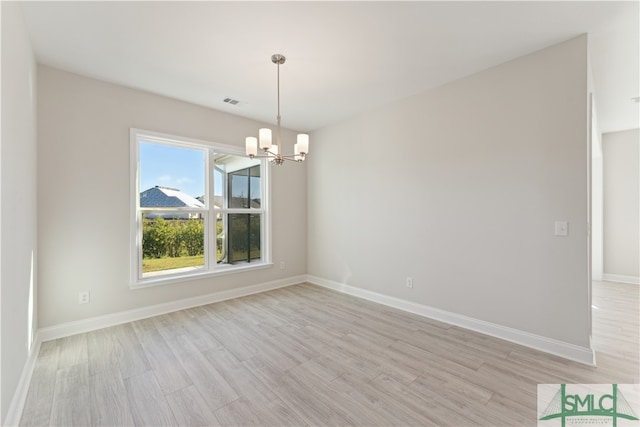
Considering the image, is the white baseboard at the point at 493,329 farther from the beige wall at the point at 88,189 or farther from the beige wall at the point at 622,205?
the beige wall at the point at 622,205

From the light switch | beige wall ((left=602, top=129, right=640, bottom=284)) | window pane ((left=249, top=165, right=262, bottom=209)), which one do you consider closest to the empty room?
the light switch

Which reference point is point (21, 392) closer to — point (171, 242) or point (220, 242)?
point (171, 242)

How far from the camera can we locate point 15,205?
6.00 ft

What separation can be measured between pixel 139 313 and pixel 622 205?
804 cm

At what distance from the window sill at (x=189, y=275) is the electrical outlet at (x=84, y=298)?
40 centimetres

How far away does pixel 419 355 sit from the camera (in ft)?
8.13

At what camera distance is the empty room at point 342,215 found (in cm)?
193

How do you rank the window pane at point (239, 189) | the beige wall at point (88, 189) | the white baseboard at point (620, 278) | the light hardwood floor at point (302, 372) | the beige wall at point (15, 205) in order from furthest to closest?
the white baseboard at point (620, 278) → the window pane at point (239, 189) → the beige wall at point (88, 189) → the light hardwood floor at point (302, 372) → the beige wall at point (15, 205)

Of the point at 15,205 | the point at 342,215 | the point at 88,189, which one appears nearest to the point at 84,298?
the point at 88,189

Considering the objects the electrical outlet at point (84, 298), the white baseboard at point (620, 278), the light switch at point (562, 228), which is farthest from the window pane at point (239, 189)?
the white baseboard at point (620, 278)

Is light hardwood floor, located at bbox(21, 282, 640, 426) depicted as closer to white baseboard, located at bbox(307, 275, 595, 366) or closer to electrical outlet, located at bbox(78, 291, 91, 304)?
white baseboard, located at bbox(307, 275, 595, 366)

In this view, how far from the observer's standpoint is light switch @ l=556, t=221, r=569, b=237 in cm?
247

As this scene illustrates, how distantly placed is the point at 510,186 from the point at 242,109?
359cm

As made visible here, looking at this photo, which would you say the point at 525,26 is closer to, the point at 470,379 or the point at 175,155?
the point at 470,379
